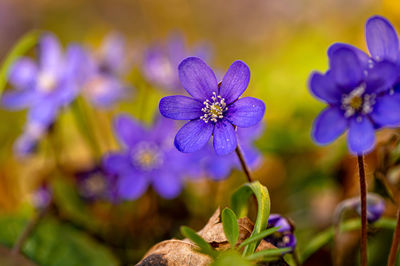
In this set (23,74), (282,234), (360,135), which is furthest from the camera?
(23,74)

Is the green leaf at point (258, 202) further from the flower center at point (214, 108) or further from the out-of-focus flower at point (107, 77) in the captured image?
the out-of-focus flower at point (107, 77)

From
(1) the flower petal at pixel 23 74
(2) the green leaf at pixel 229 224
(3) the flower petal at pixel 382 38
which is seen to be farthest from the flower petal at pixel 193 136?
(1) the flower petal at pixel 23 74

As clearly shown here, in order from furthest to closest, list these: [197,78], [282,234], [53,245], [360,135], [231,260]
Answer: [53,245], [282,234], [197,78], [360,135], [231,260]

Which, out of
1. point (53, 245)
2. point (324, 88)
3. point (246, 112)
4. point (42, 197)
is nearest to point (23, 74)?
point (42, 197)

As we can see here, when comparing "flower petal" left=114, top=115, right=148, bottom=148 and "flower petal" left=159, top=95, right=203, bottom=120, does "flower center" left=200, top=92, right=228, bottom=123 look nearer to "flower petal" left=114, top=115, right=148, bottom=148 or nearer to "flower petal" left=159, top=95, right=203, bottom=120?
"flower petal" left=159, top=95, right=203, bottom=120

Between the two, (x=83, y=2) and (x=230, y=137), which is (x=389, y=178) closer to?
(x=230, y=137)

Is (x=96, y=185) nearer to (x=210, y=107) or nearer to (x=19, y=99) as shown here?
(x=19, y=99)

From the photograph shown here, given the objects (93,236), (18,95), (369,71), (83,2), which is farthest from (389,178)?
(83,2)
